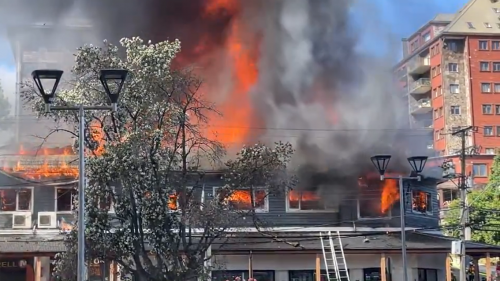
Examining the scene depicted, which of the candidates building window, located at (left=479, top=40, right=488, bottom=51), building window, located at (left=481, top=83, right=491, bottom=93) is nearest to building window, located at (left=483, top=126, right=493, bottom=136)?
building window, located at (left=481, top=83, right=491, bottom=93)

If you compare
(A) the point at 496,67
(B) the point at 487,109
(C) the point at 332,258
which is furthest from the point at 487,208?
(C) the point at 332,258

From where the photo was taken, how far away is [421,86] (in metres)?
35.2

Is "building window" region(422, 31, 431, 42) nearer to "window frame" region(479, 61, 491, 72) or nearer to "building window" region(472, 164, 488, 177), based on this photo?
"window frame" region(479, 61, 491, 72)

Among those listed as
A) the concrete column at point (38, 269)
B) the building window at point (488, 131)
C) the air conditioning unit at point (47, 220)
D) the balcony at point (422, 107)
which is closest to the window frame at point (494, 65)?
the building window at point (488, 131)

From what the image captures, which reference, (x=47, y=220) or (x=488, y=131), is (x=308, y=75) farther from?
(x=488, y=131)

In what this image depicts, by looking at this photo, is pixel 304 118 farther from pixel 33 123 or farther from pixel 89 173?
pixel 89 173

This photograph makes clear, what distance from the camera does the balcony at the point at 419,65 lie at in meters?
34.1

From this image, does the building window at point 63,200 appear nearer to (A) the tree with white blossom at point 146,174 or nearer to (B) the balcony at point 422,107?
(A) the tree with white blossom at point 146,174

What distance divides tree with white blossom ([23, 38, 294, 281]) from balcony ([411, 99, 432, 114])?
17819 mm

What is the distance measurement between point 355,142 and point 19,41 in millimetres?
13608

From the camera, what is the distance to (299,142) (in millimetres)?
27594

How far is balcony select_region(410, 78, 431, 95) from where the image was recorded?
3336cm

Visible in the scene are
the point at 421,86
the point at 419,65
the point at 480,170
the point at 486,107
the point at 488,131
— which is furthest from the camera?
the point at 488,131

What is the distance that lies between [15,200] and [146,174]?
1517 centimetres
